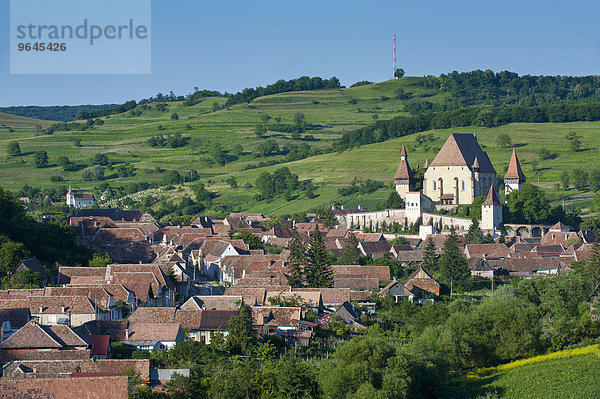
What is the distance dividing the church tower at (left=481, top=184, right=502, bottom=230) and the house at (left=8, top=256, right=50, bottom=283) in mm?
48398

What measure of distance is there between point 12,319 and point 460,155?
7187 cm

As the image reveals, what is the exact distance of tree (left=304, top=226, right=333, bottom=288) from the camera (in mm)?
63625

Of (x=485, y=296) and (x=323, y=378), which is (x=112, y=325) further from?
(x=485, y=296)

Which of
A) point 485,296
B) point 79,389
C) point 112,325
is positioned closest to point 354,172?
point 485,296

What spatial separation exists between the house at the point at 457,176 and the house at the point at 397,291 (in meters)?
47.3

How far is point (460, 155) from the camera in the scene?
10956 cm

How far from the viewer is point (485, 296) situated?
6444 centimetres

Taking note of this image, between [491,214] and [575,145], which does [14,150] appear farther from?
[491,214]

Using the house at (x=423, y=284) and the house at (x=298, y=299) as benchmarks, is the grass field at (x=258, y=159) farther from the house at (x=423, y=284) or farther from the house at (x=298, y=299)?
the house at (x=298, y=299)

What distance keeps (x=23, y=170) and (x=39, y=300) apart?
11593cm

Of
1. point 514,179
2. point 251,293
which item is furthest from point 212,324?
point 514,179

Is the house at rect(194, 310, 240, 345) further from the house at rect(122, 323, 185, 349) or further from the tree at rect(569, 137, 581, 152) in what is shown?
the tree at rect(569, 137, 581, 152)

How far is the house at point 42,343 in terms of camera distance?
3922 centimetres

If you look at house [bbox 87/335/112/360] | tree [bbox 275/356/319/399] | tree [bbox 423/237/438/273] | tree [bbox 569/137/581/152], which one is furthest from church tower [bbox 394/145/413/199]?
tree [bbox 275/356/319/399]
